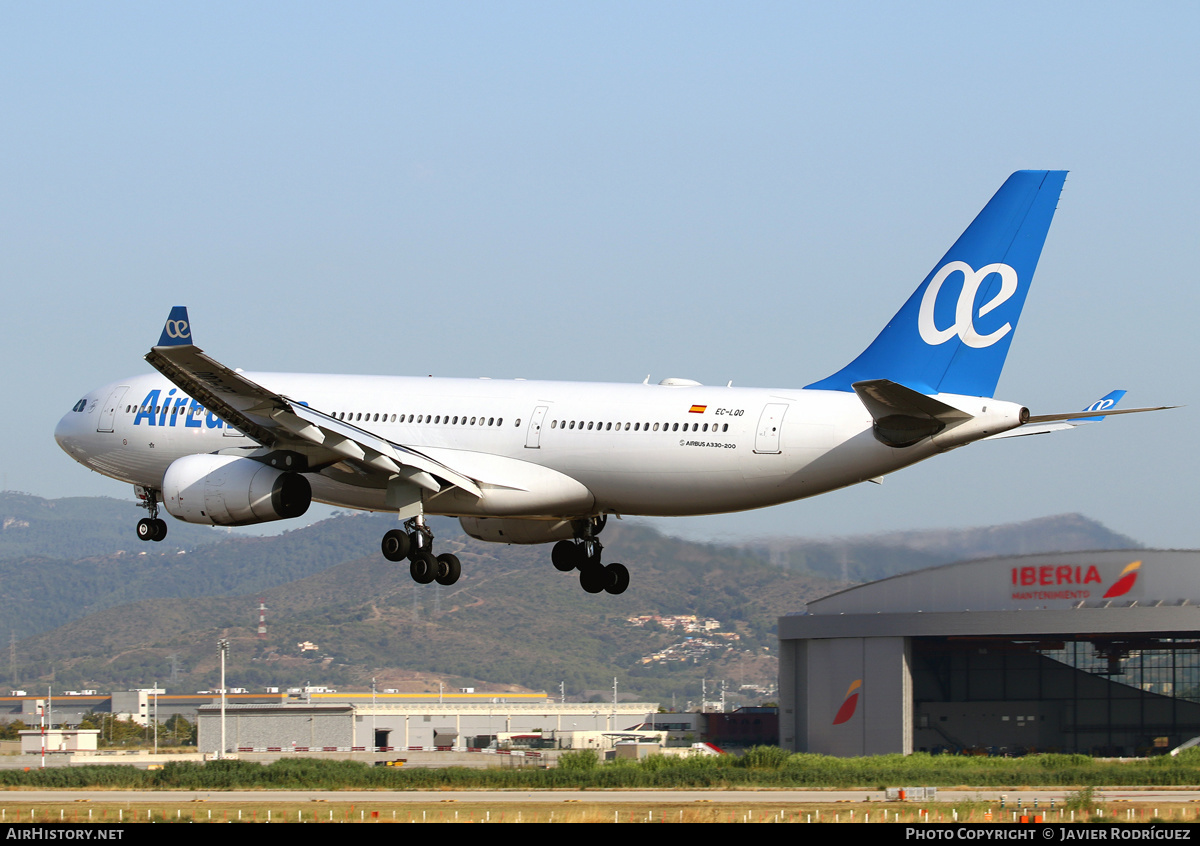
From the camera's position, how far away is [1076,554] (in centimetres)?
9281

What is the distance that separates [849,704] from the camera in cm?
9494

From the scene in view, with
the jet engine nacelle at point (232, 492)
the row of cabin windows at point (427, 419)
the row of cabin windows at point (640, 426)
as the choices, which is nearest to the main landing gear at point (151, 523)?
the jet engine nacelle at point (232, 492)

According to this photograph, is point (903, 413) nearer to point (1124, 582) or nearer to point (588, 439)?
point (588, 439)

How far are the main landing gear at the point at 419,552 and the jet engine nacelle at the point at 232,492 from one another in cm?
229

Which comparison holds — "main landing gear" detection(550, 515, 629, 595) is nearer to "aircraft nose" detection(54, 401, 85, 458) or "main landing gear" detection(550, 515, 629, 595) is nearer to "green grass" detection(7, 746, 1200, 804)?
"aircraft nose" detection(54, 401, 85, 458)

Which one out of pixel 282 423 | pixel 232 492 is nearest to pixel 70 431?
pixel 232 492

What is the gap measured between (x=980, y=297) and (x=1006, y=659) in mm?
69605

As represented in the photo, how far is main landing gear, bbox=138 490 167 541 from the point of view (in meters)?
42.9

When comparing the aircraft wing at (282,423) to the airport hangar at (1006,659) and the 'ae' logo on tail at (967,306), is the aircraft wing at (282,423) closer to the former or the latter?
the 'ae' logo on tail at (967,306)

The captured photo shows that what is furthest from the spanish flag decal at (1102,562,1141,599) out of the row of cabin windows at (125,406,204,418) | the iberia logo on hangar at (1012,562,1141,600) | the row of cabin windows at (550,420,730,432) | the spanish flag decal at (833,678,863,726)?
the row of cabin windows at (125,406,204,418)

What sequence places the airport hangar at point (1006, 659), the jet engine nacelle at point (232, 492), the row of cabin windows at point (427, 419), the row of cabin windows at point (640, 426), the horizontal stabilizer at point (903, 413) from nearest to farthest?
the horizontal stabilizer at point (903, 413)
the row of cabin windows at point (640, 426)
the jet engine nacelle at point (232, 492)
the row of cabin windows at point (427, 419)
the airport hangar at point (1006, 659)

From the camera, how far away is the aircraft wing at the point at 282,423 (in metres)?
34.7

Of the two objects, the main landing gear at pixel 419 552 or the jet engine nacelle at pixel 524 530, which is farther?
the jet engine nacelle at pixel 524 530

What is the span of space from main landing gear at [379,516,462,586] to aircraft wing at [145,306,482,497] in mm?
1157
